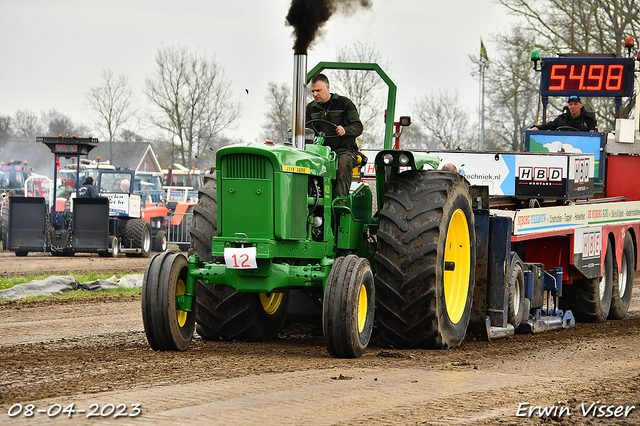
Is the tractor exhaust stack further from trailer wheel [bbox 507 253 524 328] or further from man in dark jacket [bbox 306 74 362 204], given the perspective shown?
trailer wheel [bbox 507 253 524 328]

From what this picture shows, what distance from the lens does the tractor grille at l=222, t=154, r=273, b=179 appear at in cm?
652

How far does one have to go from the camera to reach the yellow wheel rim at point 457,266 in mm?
7898

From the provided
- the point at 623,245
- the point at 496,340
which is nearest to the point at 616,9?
the point at 623,245

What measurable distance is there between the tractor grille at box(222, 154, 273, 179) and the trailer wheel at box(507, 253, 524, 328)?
325 centimetres

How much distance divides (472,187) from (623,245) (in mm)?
4318

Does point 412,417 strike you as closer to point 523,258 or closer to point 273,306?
point 273,306

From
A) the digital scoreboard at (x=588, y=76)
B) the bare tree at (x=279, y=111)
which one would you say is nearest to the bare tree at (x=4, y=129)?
the bare tree at (x=279, y=111)

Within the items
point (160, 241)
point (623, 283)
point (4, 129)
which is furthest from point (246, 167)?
point (4, 129)

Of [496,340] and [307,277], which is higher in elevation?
[307,277]

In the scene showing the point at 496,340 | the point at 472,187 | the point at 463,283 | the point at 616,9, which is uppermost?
the point at 616,9

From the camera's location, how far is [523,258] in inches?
403

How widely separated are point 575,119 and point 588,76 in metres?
1.31

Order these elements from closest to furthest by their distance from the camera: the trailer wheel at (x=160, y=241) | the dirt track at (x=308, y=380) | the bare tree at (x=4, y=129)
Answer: the dirt track at (x=308, y=380) → the trailer wheel at (x=160, y=241) → the bare tree at (x=4, y=129)

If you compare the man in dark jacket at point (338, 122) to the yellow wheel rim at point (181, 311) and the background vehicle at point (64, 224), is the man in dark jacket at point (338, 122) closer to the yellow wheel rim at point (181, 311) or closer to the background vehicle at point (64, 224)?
the yellow wheel rim at point (181, 311)
